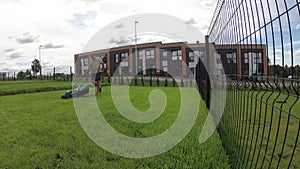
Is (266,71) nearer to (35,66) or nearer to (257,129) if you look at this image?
(257,129)

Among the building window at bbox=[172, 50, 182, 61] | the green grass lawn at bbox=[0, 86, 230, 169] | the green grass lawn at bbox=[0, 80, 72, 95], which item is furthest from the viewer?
the building window at bbox=[172, 50, 182, 61]

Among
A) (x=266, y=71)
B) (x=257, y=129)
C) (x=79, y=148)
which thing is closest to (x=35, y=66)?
(x=79, y=148)

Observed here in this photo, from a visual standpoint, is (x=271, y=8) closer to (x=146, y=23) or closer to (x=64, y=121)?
(x=64, y=121)

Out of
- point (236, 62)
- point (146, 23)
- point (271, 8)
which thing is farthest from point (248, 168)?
point (146, 23)

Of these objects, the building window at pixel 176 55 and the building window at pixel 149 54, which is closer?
the building window at pixel 176 55

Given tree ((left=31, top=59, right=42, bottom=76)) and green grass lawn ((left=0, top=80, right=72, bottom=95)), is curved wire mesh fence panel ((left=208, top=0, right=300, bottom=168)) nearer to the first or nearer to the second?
green grass lawn ((left=0, top=80, right=72, bottom=95))

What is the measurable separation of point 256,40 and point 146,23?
186 inches

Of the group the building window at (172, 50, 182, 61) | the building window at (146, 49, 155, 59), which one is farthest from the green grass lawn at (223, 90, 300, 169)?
the building window at (146, 49, 155, 59)

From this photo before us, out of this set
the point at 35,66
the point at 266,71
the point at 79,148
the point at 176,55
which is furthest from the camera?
the point at 35,66

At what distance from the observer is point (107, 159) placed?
2.94m

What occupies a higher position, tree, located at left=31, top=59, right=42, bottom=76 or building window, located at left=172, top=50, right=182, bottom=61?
building window, located at left=172, top=50, right=182, bottom=61

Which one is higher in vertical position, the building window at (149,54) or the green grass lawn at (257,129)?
the building window at (149,54)

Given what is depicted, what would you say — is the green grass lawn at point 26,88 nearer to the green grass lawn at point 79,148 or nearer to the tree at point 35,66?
the green grass lawn at point 79,148

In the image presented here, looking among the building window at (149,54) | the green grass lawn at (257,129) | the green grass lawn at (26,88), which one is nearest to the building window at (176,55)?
the building window at (149,54)
